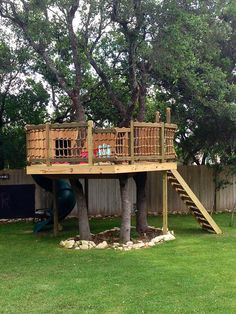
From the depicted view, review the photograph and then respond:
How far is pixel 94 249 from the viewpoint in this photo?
11219mm

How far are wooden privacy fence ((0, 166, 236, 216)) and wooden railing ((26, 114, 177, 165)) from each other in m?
6.50

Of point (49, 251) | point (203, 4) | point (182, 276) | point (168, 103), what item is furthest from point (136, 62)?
point (182, 276)

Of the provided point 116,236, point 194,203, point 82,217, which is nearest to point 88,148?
point 82,217

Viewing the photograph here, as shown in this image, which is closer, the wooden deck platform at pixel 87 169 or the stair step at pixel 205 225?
the wooden deck platform at pixel 87 169

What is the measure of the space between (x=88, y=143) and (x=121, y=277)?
11.5 feet

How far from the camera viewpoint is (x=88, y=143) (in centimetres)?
1070

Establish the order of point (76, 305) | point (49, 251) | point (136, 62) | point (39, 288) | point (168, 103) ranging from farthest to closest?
point (168, 103) → point (136, 62) → point (49, 251) → point (39, 288) → point (76, 305)

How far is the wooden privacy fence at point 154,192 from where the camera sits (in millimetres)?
18094

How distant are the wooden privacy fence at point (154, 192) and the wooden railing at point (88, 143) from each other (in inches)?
256

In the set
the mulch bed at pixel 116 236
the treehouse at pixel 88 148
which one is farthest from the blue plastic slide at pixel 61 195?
the treehouse at pixel 88 148

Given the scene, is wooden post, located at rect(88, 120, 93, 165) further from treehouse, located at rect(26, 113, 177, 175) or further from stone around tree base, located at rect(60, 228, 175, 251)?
stone around tree base, located at rect(60, 228, 175, 251)

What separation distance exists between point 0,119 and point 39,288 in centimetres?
1146

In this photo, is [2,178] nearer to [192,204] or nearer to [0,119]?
[0,119]

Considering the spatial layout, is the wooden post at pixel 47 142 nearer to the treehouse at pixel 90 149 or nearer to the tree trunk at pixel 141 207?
the treehouse at pixel 90 149
